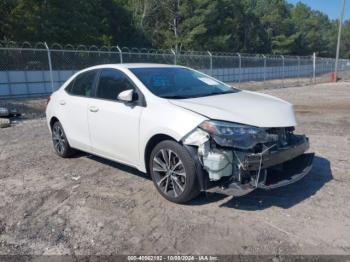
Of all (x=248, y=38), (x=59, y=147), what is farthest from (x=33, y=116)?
(x=248, y=38)

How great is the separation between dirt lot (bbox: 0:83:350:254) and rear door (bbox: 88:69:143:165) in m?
0.46

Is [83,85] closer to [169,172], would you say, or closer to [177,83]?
[177,83]

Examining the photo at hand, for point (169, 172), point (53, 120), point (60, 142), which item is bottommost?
point (60, 142)

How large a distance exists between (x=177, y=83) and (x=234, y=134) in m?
1.51

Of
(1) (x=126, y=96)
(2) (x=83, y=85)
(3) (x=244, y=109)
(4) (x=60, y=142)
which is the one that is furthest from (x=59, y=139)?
(3) (x=244, y=109)

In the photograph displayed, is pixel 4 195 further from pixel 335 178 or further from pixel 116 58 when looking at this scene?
pixel 116 58

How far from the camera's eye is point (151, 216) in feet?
13.6

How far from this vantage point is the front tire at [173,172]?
13.6ft

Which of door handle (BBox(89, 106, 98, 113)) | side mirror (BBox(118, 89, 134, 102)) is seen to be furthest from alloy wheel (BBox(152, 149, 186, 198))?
door handle (BBox(89, 106, 98, 113))

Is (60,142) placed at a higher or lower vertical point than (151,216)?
higher

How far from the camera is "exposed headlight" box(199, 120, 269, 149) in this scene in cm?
395

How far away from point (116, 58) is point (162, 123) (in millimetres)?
15809

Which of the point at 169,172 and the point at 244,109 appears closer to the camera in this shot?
the point at 244,109

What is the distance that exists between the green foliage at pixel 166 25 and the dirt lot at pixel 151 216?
24.0 metres
